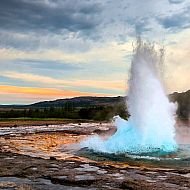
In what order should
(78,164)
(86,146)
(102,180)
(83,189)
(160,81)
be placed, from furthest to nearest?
(160,81) < (86,146) < (78,164) < (102,180) < (83,189)

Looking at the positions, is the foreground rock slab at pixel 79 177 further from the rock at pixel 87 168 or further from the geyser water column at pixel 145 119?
the geyser water column at pixel 145 119

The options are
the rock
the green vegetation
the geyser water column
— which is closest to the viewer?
the rock

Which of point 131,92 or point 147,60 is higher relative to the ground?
point 147,60

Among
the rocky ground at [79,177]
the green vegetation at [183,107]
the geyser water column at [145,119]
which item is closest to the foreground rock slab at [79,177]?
the rocky ground at [79,177]

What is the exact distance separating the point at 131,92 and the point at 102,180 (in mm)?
13636

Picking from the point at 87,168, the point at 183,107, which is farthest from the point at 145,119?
the point at 183,107

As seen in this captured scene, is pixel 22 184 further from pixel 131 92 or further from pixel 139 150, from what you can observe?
pixel 131 92

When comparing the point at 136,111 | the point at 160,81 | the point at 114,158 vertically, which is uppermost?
the point at 160,81

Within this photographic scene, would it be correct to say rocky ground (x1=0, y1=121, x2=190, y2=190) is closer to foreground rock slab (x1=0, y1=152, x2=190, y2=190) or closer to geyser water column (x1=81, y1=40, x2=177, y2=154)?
foreground rock slab (x1=0, y1=152, x2=190, y2=190)

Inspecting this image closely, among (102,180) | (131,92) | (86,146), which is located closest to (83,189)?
(102,180)

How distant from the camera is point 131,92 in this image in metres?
A: 25.7

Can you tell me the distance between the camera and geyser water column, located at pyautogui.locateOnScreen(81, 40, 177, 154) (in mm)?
23000

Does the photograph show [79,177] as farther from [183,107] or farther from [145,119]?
[183,107]

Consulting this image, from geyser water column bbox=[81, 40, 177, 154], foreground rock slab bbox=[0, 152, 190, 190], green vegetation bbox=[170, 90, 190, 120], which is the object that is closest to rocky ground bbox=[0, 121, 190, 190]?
foreground rock slab bbox=[0, 152, 190, 190]
